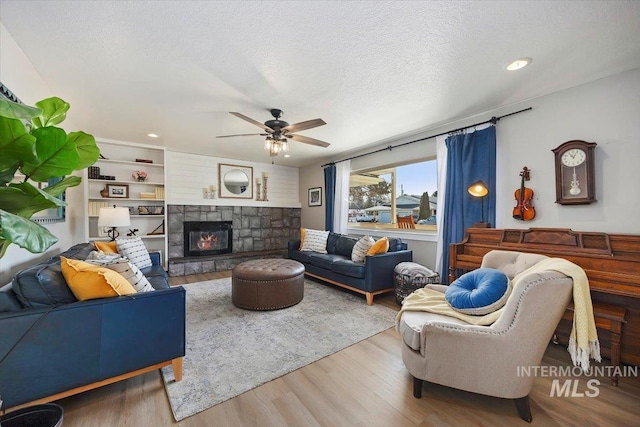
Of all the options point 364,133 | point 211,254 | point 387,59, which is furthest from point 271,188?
point 387,59

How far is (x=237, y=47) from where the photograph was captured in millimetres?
1899

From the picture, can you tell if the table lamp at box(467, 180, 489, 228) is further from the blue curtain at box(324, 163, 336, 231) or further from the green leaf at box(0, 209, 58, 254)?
the green leaf at box(0, 209, 58, 254)

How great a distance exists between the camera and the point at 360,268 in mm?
3416

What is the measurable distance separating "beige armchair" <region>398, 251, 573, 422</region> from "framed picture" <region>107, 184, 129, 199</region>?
16.9 ft

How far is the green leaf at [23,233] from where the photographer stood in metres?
0.79

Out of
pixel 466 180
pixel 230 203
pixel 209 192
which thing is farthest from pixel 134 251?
pixel 466 180

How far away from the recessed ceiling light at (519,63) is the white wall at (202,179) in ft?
16.5

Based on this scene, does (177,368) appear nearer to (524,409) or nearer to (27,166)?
(27,166)

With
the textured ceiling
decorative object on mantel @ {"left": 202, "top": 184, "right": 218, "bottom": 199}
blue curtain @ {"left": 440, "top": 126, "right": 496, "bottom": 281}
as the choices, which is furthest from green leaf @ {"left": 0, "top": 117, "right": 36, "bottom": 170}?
decorative object on mantel @ {"left": 202, "top": 184, "right": 218, "bottom": 199}

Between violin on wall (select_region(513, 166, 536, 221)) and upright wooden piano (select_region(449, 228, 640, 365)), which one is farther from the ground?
violin on wall (select_region(513, 166, 536, 221))

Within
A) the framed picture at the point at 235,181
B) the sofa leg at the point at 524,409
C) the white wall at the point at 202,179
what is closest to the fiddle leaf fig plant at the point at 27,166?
the sofa leg at the point at 524,409

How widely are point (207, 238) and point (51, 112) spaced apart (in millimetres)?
4475

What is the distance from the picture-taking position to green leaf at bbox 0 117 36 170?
34.1 inches

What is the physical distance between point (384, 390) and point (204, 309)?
2.29 m
